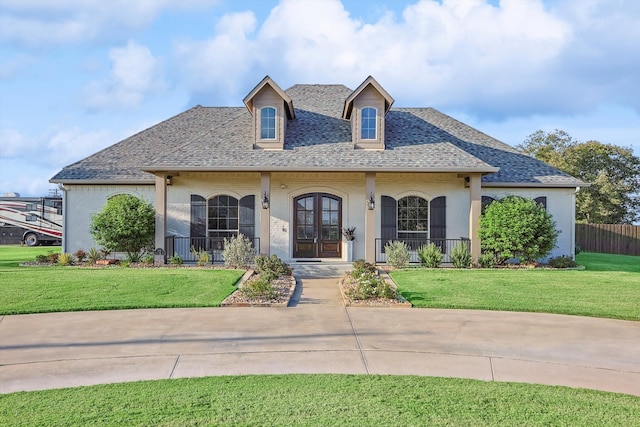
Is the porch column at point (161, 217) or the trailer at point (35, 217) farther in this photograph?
the trailer at point (35, 217)

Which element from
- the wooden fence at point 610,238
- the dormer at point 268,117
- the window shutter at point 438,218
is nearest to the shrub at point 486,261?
the window shutter at point 438,218

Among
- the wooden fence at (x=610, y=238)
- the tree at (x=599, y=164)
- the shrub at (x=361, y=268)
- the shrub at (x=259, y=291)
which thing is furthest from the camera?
the tree at (x=599, y=164)

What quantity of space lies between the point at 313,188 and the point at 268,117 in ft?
9.60

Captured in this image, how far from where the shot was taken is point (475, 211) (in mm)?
15797

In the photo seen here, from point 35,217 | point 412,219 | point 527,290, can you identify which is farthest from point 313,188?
point 35,217

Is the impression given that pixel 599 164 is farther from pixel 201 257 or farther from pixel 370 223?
pixel 201 257

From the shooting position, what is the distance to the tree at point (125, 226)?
15328 millimetres

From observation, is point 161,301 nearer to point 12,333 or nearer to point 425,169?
point 12,333

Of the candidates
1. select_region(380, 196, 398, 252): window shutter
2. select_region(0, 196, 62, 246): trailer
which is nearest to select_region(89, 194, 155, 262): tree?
select_region(380, 196, 398, 252): window shutter

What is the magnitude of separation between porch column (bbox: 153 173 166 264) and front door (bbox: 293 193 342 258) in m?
4.37

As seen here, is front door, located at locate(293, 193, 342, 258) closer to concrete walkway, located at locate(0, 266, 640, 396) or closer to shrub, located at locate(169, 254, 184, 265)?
shrub, located at locate(169, 254, 184, 265)

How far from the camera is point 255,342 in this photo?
7152mm

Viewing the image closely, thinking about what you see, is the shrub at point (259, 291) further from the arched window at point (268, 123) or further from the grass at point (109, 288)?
the arched window at point (268, 123)

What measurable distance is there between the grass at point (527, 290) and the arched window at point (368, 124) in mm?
5071
